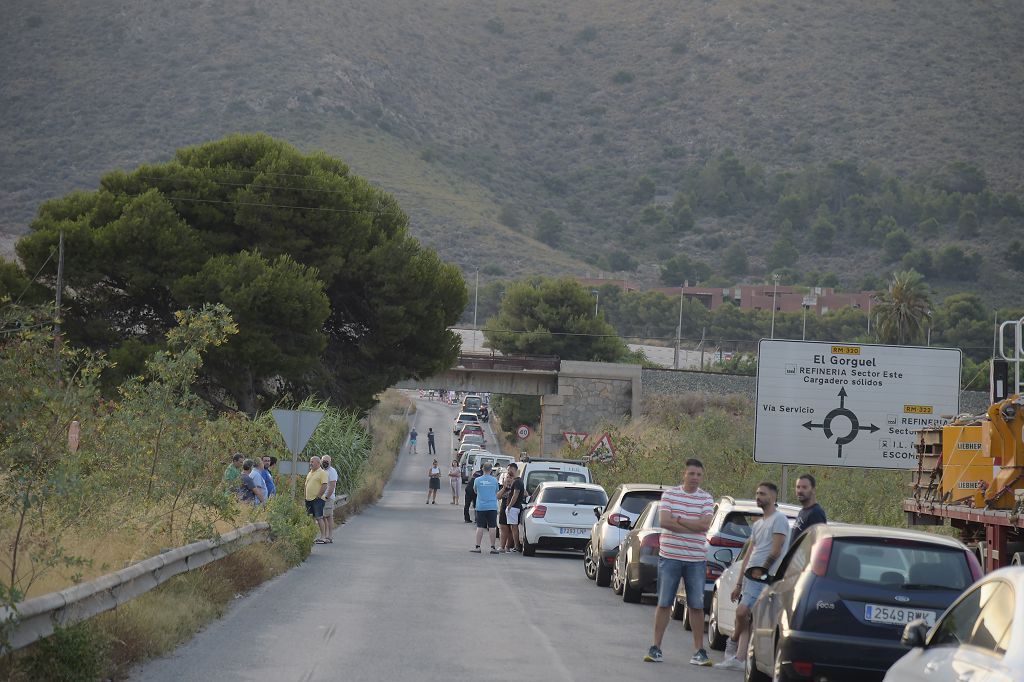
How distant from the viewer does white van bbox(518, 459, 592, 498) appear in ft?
109

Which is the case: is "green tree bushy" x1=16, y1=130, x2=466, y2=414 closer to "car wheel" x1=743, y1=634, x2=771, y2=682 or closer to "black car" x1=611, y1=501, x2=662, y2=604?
"black car" x1=611, y1=501, x2=662, y2=604

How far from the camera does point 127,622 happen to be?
1184 cm

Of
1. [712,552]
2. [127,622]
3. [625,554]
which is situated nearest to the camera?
[127,622]

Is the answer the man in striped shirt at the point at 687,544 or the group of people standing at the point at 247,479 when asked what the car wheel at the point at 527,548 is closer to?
the group of people standing at the point at 247,479

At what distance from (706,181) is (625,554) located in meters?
176

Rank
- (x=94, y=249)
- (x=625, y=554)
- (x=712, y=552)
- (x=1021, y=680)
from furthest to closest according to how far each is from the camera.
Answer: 1. (x=94, y=249)
2. (x=625, y=554)
3. (x=712, y=552)
4. (x=1021, y=680)

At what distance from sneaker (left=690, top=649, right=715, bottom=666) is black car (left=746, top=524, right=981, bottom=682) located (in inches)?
82.8

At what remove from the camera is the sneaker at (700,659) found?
41.7ft

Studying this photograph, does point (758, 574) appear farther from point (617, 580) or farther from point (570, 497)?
point (570, 497)

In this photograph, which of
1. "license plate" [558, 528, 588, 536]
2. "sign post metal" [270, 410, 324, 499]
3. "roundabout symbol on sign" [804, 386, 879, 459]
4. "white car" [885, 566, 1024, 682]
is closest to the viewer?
"white car" [885, 566, 1024, 682]

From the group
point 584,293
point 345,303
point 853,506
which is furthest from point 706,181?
point 853,506

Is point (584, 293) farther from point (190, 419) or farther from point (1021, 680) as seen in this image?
point (1021, 680)

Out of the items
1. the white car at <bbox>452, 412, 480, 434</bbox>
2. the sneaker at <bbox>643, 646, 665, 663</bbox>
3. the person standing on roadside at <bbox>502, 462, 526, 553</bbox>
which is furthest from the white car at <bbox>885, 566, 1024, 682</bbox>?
the white car at <bbox>452, 412, 480, 434</bbox>

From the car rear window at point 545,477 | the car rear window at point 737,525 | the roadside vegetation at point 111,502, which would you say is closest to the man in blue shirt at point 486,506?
the roadside vegetation at point 111,502
